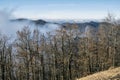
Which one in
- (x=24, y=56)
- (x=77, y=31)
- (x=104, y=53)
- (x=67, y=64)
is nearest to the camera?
(x=24, y=56)

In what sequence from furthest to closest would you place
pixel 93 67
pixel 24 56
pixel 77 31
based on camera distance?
pixel 93 67 → pixel 77 31 → pixel 24 56

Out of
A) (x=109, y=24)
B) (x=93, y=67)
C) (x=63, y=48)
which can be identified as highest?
(x=109, y=24)

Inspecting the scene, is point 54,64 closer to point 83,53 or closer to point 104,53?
point 83,53

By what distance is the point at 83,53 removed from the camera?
87125mm

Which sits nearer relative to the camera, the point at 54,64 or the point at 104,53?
the point at 54,64

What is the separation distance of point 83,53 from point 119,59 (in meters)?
11.2

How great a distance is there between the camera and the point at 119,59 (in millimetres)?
90188

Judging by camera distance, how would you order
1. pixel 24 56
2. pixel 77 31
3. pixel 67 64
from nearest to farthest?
pixel 24 56
pixel 77 31
pixel 67 64

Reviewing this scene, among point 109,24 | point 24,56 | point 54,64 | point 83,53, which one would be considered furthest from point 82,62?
point 109,24

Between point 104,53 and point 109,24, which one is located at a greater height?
point 109,24

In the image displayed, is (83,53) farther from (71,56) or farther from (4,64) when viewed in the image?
(4,64)

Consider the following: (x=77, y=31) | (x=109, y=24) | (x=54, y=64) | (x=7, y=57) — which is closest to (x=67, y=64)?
(x=54, y=64)

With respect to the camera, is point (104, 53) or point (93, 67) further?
point (93, 67)

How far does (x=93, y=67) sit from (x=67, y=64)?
1440cm
